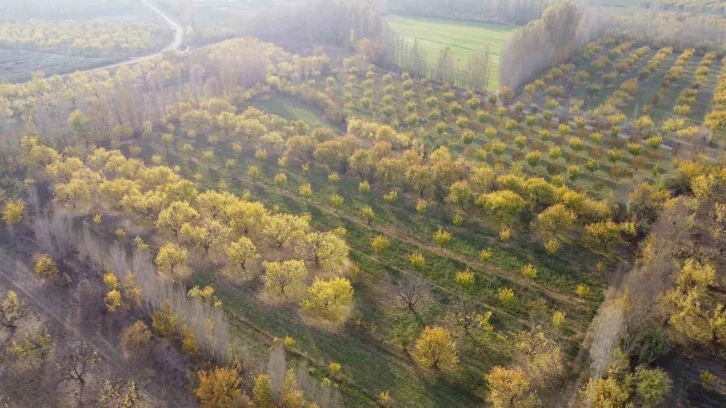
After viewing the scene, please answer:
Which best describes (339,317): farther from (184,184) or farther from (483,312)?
(184,184)

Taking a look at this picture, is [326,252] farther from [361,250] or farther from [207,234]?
[207,234]

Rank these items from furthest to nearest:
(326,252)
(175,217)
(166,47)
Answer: (166,47) < (175,217) < (326,252)

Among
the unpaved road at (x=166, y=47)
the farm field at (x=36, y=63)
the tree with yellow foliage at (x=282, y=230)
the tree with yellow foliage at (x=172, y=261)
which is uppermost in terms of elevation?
the unpaved road at (x=166, y=47)

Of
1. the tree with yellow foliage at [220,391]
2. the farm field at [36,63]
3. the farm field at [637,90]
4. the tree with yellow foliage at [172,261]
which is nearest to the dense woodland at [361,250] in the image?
the tree with yellow foliage at [220,391]

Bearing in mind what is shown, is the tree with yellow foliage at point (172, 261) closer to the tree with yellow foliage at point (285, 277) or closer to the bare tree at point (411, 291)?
the tree with yellow foliage at point (285, 277)

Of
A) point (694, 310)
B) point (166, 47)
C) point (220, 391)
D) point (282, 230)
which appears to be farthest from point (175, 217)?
point (166, 47)

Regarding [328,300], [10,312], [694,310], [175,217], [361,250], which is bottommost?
[10,312]

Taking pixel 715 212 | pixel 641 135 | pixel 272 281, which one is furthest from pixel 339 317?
pixel 641 135
